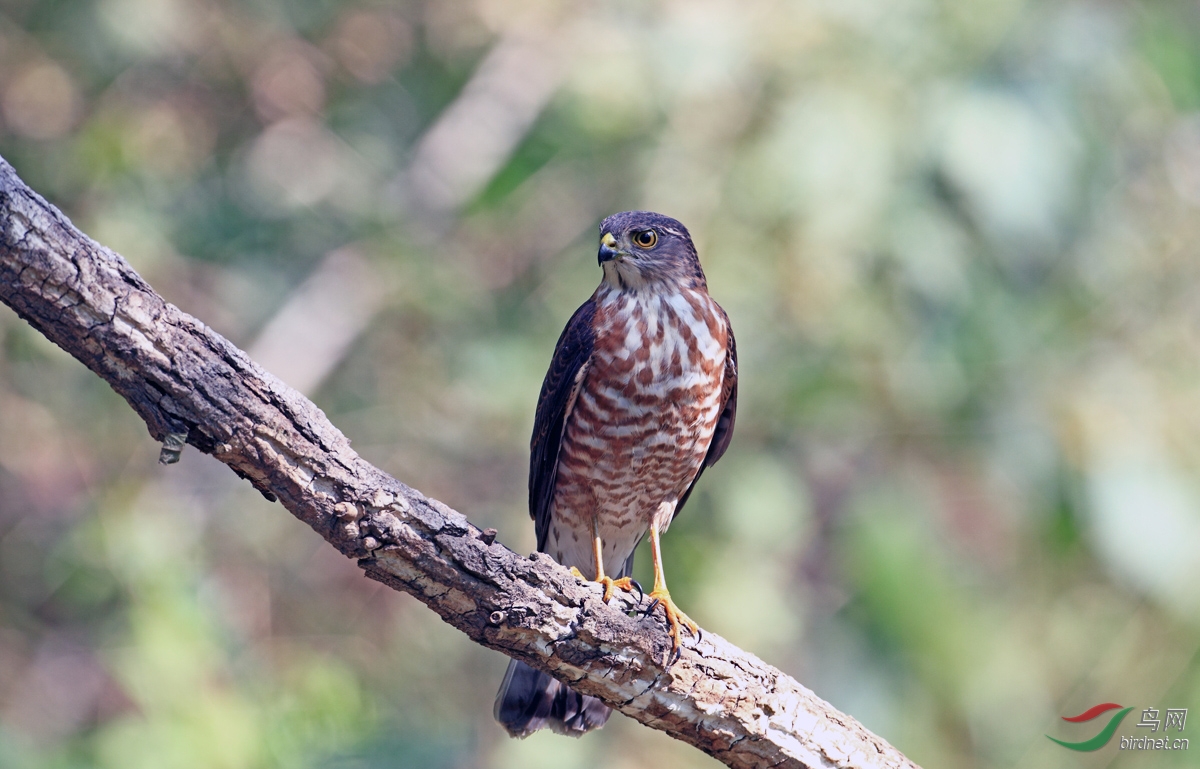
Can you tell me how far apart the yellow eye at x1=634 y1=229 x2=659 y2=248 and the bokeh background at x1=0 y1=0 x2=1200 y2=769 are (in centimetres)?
164

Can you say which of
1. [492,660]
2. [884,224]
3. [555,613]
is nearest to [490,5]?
[884,224]

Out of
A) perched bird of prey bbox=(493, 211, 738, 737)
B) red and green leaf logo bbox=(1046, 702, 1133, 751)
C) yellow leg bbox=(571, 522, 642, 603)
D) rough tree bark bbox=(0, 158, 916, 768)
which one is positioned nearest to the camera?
rough tree bark bbox=(0, 158, 916, 768)

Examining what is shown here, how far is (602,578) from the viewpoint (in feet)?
12.6

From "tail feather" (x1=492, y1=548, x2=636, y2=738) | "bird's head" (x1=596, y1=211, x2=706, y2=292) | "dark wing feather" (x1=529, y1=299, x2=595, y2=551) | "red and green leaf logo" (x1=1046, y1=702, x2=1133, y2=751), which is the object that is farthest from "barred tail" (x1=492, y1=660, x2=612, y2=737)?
"red and green leaf logo" (x1=1046, y1=702, x2=1133, y2=751)

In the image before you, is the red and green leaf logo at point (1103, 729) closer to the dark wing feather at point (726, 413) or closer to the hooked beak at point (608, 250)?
the dark wing feather at point (726, 413)

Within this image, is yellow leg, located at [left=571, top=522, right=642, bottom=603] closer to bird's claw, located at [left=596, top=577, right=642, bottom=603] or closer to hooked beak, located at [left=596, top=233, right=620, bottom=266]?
bird's claw, located at [left=596, top=577, right=642, bottom=603]

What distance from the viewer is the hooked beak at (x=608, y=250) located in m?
4.12

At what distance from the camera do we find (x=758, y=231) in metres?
6.27

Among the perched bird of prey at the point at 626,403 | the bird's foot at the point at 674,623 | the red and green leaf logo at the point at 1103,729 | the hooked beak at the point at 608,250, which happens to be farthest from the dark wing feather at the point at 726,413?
the red and green leaf logo at the point at 1103,729

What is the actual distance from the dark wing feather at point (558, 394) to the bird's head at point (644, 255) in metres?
0.18

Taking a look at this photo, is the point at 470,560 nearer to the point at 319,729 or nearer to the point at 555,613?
the point at 555,613

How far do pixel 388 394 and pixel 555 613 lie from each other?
514 cm

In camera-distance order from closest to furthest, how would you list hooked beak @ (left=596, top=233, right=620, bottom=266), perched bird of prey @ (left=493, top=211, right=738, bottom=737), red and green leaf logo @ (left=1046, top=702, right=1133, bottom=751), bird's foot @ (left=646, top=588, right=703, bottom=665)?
bird's foot @ (left=646, top=588, right=703, bottom=665), perched bird of prey @ (left=493, top=211, right=738, bottom=737), hooked beak @ (left=596, top=233, right=620, bottom=266), red and green leaf logo @ (left=1046, top=702, right=1133, bottom=751)

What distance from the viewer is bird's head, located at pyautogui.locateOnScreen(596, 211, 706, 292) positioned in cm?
415
